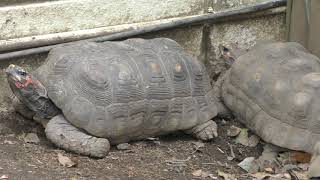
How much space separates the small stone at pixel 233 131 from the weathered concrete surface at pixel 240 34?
2.57 ft

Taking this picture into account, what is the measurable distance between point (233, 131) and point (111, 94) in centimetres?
128

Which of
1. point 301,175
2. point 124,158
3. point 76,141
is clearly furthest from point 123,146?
point 301,175

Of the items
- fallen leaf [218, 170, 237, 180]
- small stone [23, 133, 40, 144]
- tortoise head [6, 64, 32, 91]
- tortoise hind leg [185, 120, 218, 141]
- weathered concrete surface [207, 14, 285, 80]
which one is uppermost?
tortoise head [6, 64, 32, 91]

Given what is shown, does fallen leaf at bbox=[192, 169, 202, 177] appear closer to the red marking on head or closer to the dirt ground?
the dirt ground

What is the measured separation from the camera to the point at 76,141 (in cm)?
476

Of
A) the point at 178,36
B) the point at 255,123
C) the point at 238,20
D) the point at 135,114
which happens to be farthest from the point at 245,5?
the point at 135,114

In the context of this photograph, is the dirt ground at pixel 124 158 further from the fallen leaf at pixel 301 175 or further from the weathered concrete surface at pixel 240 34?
the weathered concrete surface at pixel 240 34

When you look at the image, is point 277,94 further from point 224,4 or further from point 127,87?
point 224,4

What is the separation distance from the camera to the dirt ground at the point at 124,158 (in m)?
4.47

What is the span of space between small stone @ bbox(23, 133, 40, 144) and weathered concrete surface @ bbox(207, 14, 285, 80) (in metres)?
2.01

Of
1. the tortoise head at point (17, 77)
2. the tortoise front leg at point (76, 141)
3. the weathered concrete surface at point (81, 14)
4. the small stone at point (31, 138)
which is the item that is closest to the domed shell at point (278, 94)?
the weathered concrete surface at point (81, 14)

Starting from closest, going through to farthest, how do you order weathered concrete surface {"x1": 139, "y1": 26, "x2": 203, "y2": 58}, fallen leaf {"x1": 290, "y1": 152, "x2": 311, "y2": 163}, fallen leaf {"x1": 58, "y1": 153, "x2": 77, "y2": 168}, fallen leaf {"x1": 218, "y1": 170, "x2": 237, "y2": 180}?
fallen leaf {"x1": 58, "y1": 153, "x2": 77, "y2": 168} < fallen leaf {"x1": 218, "y1": 170, "x2": 237, "y2": 180} < fallen leaf {"x1": 290, "y1": 152, "x2": 311, "y2": 163} < weathered concrete surface {"x1": 139, "y1": 26, "x2": 203, "y2": 58}

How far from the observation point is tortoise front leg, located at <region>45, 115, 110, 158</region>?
4758mm

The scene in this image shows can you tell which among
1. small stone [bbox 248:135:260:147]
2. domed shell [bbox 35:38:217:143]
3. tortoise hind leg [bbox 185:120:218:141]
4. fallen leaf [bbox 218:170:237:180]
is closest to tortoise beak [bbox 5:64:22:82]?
domed shell [bbox 35:38:217:143]
